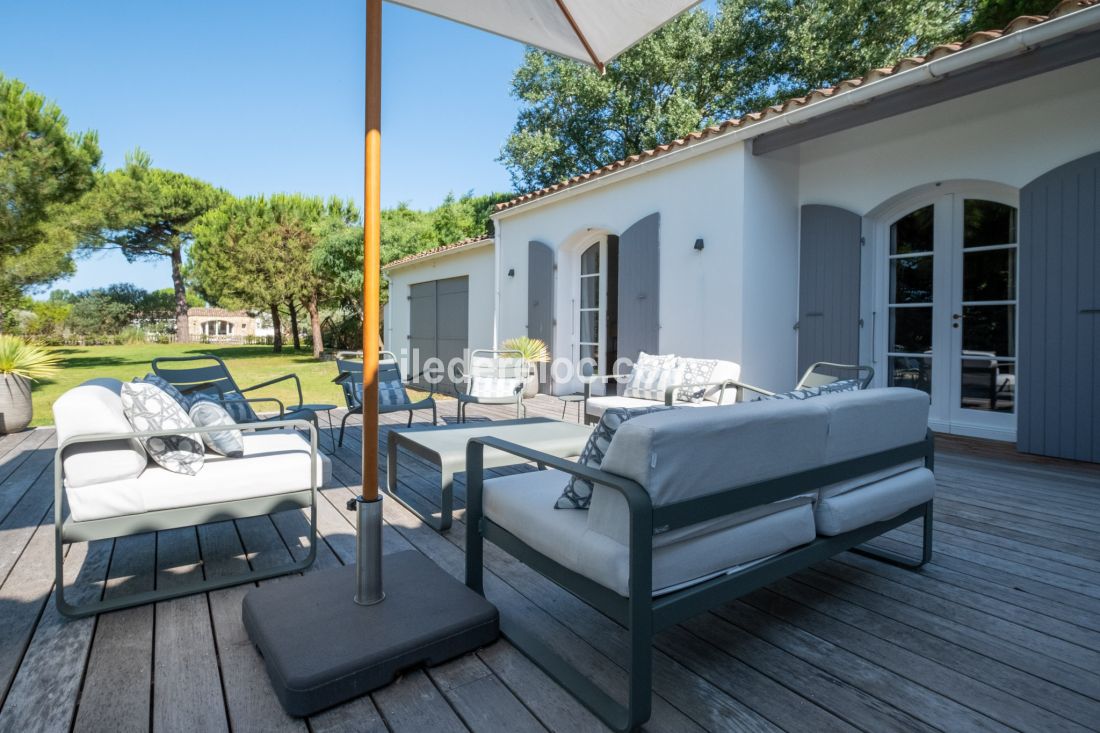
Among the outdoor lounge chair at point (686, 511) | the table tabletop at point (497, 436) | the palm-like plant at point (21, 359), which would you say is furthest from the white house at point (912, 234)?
the palm-like plant at point (21, 359)

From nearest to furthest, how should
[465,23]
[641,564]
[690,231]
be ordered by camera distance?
[641,564] → [465,23] → [690,231]

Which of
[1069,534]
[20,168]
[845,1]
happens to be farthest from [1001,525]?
[20,168]

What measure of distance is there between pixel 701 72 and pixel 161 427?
48.5 feet

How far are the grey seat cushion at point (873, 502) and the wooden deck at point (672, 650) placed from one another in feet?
1.06

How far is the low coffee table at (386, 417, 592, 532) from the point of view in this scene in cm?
278

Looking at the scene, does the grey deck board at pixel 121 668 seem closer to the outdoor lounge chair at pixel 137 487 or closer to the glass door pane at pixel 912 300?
the outdoor lounge chair at pixel 137 487

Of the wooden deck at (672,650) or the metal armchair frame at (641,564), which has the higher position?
the metal armchair frame at (641,564)

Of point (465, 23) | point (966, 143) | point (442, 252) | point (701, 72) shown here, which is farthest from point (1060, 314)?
point (701, 72)

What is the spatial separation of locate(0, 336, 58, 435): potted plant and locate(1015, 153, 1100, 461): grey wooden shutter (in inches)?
330

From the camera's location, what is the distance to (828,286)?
17.9ft

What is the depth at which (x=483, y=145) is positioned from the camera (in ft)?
50.5

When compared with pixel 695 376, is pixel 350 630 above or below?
below

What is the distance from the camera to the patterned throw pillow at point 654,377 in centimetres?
520

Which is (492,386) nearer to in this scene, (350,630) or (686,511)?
(350,630)
